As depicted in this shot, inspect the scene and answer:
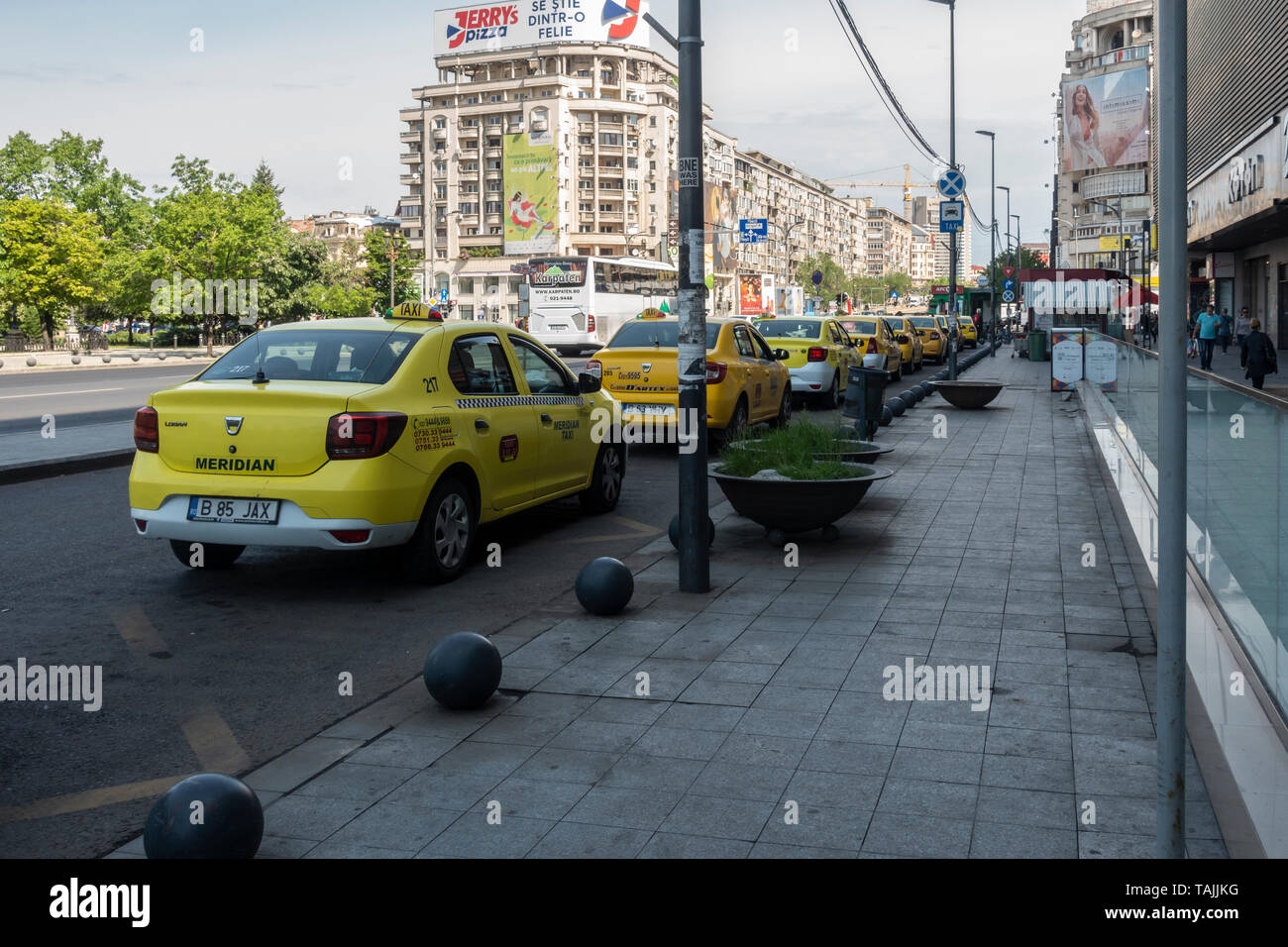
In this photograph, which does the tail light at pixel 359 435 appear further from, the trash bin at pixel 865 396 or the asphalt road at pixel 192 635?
the trash bin at pixel 865 396

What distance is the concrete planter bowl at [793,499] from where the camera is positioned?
8.87 metres

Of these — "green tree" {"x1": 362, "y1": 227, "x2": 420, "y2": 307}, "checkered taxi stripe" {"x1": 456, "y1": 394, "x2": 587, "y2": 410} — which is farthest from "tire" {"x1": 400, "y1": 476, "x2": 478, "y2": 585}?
"green tree" {"x1": 362, "y1": 227, "x2": 420, "y2": 307}

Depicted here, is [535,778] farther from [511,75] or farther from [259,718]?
[511,75]

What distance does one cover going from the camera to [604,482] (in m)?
10.7

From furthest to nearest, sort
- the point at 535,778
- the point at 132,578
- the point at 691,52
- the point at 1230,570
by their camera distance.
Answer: the point at 132,578 < the point at 691,52 < the point at 1230,570 < the point at 535,778

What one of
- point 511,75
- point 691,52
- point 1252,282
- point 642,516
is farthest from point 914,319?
point 511,75

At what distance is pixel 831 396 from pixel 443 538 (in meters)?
14.5

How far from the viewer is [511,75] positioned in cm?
11619

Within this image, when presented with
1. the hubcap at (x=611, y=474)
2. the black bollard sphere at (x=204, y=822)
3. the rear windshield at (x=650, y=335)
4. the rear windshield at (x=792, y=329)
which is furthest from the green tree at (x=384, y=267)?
the black bollard sphere at (x=204, y=822)

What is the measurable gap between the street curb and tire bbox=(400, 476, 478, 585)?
638 cm

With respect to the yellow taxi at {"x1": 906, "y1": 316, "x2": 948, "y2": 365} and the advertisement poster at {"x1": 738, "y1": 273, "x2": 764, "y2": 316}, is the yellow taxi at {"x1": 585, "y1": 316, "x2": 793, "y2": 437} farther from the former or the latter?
the advertisement poster at {"x1": 738, "y1": 273, "x2": 764, "y2": 316}

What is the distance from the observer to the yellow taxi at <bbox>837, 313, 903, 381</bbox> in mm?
27281

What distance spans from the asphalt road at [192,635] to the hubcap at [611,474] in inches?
9.0
